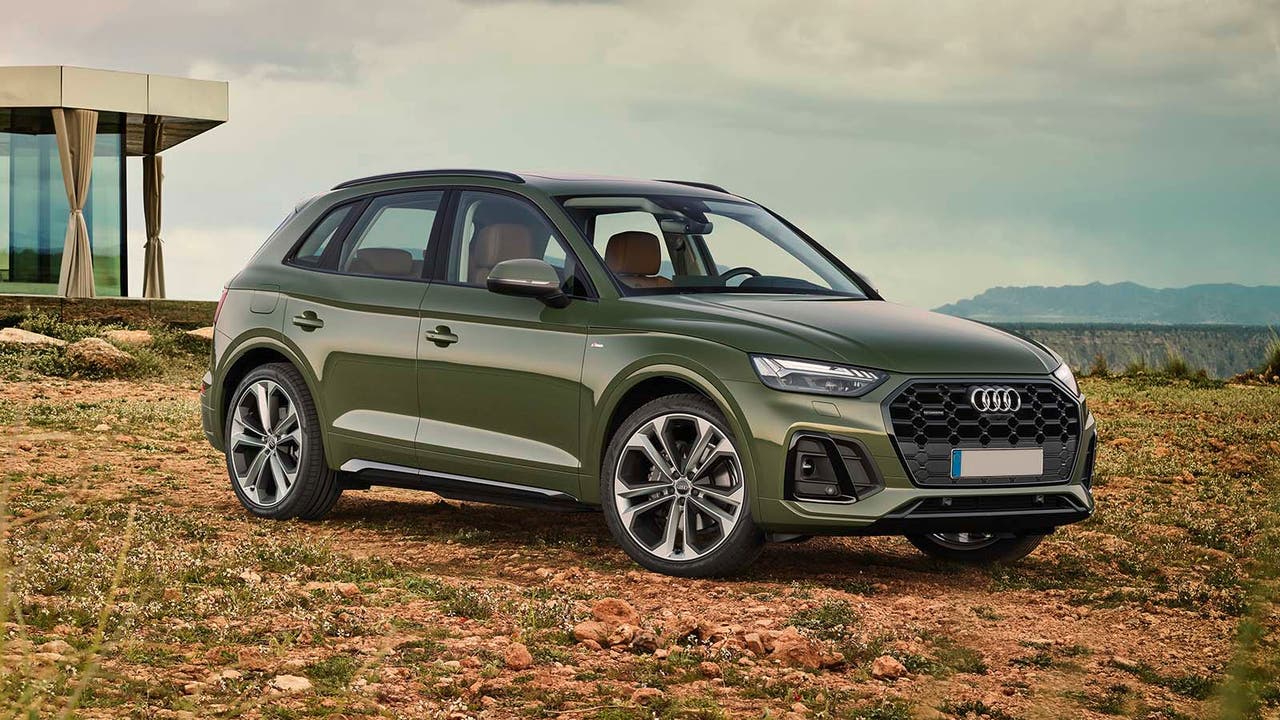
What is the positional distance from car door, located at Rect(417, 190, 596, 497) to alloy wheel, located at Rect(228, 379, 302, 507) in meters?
1.19

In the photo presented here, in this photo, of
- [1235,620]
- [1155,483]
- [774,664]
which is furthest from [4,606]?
[1155,483]

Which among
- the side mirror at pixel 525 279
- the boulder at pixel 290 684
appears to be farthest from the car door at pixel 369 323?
the boulder at pixel 290 684

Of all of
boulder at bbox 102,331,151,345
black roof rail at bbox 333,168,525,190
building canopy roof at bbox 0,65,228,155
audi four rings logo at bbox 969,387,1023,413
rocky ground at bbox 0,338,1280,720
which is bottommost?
rocky ground at bbox 0,338,1280,720

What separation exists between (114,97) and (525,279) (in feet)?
83.7

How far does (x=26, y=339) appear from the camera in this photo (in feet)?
72.2

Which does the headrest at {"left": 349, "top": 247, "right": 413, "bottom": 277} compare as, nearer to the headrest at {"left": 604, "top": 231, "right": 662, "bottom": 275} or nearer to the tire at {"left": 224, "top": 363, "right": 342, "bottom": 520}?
the tire at {"left": 224, "top": 363, "right": 342, "bottom": 520}

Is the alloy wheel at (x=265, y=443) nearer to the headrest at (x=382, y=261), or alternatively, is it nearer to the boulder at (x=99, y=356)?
the headrest at (x=382, y=261)

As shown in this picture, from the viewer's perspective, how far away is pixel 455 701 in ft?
15.8

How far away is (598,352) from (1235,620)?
9.95 ft

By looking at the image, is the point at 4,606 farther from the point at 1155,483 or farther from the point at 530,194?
the point at 1155,483

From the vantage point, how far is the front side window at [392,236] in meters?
8.26

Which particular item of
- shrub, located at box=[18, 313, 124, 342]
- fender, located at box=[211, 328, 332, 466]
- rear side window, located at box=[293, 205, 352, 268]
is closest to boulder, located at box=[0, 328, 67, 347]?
shrub, located at box=[18, 313, 124, 342]

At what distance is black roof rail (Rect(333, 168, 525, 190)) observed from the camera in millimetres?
8062

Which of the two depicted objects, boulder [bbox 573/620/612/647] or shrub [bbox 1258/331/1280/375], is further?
shrub [bbox 1258/331/1280/375]
